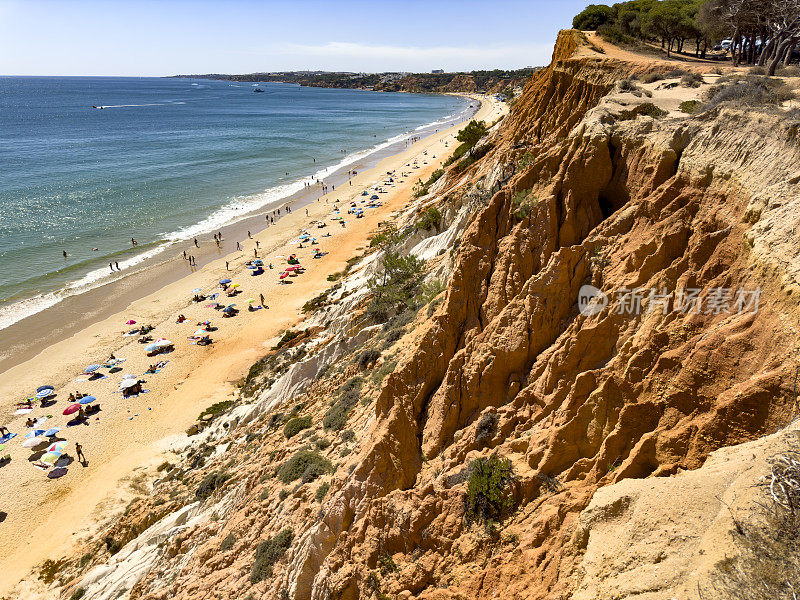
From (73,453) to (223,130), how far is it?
12589 centimetres

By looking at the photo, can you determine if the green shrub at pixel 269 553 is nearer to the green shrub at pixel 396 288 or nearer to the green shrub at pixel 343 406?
the green shrub at pixel 343 406

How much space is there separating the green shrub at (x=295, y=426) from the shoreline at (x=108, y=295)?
30.4 m

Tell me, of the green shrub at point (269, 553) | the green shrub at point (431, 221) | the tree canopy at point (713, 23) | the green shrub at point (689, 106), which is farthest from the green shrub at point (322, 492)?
the tree canopy at point (713, 23)

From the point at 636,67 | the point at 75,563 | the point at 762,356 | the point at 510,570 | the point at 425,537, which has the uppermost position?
the point at 636,67

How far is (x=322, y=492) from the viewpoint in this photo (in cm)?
1393

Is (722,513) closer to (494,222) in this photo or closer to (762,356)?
(762,356)

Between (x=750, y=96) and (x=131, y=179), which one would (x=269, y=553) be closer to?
(x=750, y=96)

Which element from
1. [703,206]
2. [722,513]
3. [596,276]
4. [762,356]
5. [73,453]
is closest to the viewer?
[722,513]

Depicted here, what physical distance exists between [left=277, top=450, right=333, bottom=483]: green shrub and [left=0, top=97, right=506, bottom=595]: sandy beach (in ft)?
45.7

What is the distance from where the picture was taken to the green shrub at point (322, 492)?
45.3 ft

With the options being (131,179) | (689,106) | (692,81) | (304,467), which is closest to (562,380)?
(304,467)

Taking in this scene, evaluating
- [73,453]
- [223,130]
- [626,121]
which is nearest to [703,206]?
[626,121]

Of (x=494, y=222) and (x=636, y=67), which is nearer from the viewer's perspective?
(x=494, y=222)

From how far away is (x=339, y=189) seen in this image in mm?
76938
